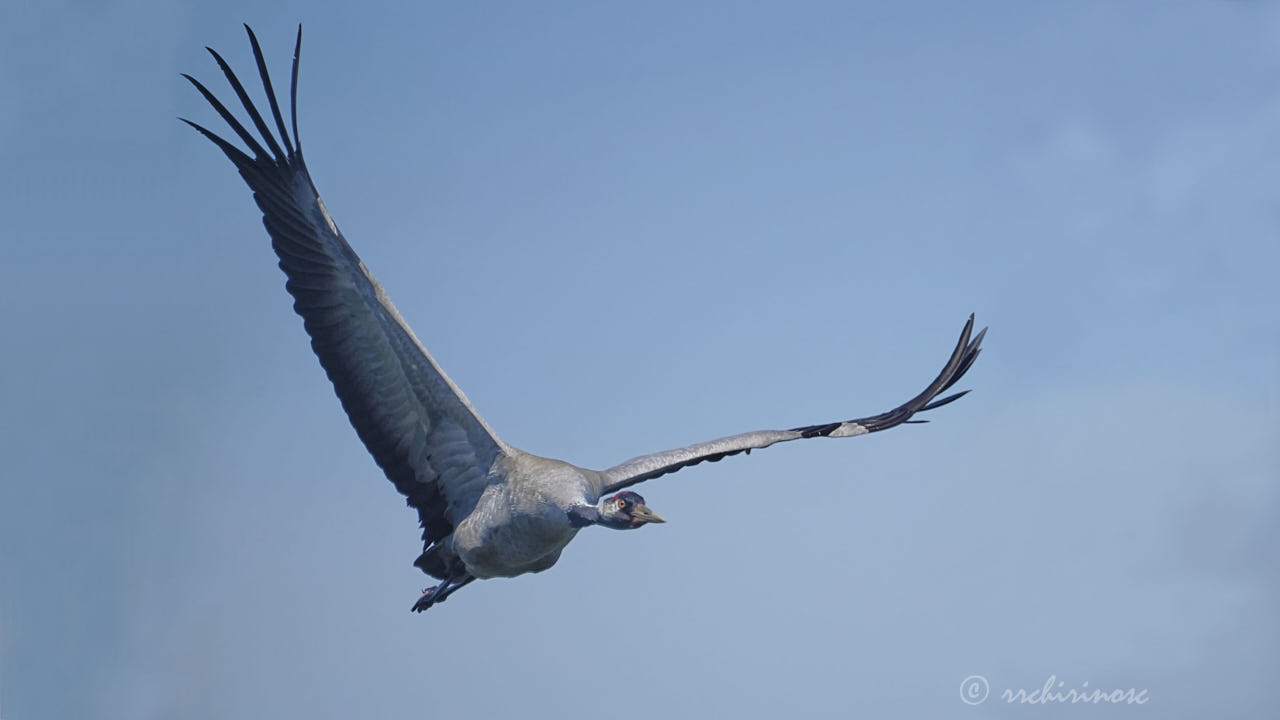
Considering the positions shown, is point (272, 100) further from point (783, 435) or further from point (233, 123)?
point (783, 435)

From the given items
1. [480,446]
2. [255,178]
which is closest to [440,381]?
[480,446]

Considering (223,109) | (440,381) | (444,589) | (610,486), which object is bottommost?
(444,589)

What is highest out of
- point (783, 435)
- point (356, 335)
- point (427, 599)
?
point (356, 335)

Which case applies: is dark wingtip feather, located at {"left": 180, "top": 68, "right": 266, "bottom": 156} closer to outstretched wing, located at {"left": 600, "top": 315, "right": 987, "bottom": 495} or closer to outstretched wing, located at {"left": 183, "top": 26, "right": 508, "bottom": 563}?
outstretched wing, located at {"left": 183, "top": 26, "right": 508, "bottom": 563}

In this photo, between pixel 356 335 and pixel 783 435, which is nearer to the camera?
pixel 356 335

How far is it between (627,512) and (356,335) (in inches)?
126

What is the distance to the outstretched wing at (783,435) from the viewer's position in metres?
13.3

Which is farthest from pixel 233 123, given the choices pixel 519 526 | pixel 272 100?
pixel 519 526

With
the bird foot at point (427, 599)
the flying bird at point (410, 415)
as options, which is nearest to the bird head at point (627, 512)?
Answer: the flying bird at point (410, 415)

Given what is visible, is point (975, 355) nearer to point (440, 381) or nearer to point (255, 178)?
point (440, 381)

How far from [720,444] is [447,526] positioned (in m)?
3.00

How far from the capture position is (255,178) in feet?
41.1

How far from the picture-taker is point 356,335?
12.4 metres

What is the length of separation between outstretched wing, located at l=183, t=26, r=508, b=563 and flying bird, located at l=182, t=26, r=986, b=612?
0.03 feet
